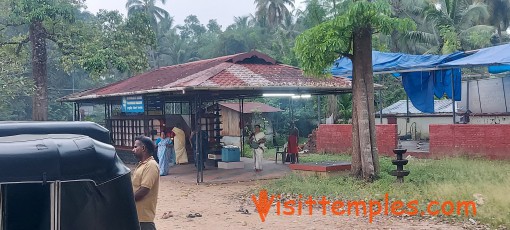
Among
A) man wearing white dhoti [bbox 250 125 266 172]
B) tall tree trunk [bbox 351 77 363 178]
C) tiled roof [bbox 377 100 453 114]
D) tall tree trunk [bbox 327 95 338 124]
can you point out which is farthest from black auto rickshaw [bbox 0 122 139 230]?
tiled roof [bbox 377 100 453 114]

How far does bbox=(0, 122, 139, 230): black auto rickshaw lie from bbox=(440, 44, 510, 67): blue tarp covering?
12726 mm

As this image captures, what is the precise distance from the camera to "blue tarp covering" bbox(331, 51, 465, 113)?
1652cm

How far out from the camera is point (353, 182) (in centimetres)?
1156

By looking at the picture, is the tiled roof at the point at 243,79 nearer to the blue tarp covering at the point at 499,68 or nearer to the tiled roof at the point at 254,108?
the blue tarp covering at the point at 499,68

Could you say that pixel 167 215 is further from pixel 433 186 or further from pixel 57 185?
pixel 57 185

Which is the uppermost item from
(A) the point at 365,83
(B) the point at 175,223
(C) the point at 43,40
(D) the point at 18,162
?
(C) the point at 43,40

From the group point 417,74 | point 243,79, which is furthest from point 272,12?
point 243,79

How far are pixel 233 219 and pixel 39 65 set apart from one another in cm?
1571

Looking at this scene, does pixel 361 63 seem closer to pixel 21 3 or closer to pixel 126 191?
pixel 126 191

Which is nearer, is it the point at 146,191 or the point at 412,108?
the point at 146,191

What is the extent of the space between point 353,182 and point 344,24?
3388 millimetres

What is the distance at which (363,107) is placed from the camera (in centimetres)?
1199

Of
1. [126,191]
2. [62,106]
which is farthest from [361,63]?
[62,106]

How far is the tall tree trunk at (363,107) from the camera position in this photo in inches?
468
